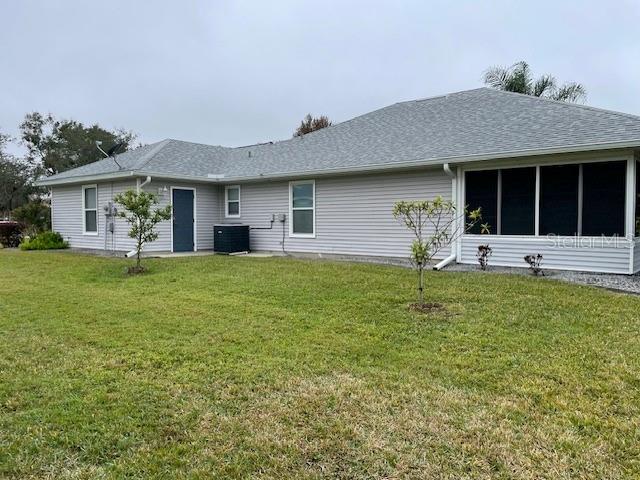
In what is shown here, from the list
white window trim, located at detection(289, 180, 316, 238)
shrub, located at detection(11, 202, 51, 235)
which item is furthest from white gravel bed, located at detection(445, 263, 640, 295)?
shrub, located at detection(11, 202, 51, 235)

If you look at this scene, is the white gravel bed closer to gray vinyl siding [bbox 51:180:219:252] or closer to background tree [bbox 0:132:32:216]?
gray vinyl siding [bbox 51:180:219:252]

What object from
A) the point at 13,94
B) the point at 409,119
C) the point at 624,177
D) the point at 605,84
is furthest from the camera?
the point at 13,94

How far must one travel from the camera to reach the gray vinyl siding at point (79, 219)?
44.4 ft

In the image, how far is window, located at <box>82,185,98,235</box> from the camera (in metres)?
14.5

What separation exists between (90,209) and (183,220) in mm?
3327

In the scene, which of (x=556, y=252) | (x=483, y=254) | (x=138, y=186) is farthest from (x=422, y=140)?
(x=138, y=186)

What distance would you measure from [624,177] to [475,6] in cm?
842

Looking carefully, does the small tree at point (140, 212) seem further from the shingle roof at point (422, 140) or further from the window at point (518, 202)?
the window at point (518, 202)

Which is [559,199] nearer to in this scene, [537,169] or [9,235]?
[537,169]

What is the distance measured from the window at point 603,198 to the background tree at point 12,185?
106 ft

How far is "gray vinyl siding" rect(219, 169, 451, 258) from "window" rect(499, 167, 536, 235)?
4.02 ft

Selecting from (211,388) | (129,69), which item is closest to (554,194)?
(211,388)

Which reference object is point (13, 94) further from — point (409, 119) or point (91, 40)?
point (409, 119)

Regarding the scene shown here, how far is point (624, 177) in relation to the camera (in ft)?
27.0
